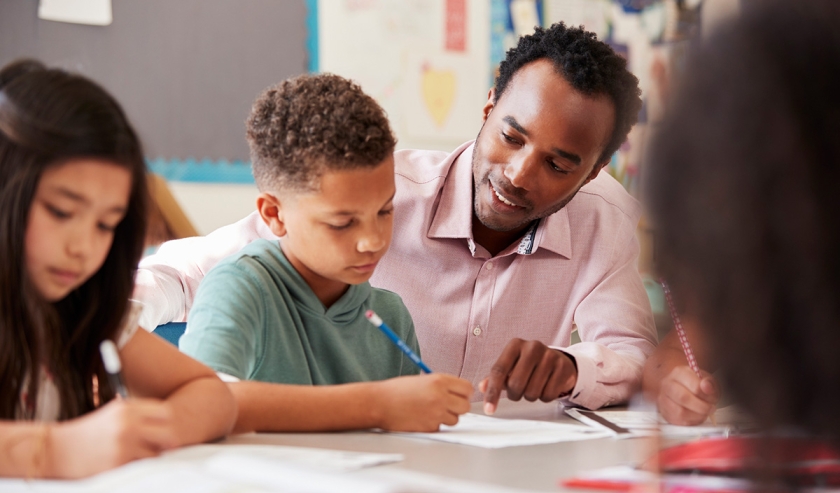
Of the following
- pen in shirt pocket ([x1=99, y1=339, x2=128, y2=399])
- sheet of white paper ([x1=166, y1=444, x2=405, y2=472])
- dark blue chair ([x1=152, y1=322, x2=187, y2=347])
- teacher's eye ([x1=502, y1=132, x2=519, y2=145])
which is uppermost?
teacher's eye ([x1=502, y1=132, x2=519, y2=145])

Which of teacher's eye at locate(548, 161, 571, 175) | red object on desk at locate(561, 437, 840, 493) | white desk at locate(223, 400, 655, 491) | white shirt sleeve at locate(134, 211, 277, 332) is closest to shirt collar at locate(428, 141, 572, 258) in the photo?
teacher's eye at locate(548, 161, 571, 175)

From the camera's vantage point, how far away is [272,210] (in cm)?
112

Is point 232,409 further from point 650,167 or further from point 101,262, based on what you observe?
point 650,167

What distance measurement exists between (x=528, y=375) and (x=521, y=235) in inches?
23.4

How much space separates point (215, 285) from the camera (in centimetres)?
101

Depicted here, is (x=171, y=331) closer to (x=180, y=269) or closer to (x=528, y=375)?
(x=180, y=269)

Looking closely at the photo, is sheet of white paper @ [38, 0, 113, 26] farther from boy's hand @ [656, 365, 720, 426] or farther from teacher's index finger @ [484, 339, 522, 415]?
boy's hand @ [656, 365, 720, 426]

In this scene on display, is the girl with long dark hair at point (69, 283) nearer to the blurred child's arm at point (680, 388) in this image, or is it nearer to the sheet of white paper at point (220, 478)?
the sheet of white paper at point (220, 478)

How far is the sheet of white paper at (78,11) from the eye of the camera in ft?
6.40

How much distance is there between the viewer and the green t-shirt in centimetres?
96

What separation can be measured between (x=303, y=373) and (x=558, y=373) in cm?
36

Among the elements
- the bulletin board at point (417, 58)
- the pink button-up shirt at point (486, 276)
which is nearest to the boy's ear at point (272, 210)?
the pink button-up shirt at point (486, 276)

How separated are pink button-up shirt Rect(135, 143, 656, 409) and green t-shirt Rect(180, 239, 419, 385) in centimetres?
37

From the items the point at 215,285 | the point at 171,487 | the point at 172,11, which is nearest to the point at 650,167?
the point at 171,487
